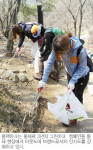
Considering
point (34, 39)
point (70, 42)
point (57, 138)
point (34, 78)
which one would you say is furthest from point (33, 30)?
point (57, 138)

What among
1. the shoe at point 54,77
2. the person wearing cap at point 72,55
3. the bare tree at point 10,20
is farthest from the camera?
the bare tree at point 10,20

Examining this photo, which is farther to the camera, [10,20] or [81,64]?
[10,20]

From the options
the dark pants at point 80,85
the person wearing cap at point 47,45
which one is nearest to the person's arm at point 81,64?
the dark pants at point 80,85

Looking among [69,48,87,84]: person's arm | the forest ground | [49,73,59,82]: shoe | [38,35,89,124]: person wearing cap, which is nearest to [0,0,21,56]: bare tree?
the forest ground

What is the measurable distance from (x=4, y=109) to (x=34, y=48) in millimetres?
2025

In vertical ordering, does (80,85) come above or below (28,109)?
above

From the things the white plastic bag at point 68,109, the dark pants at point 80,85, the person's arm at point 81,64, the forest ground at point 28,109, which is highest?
the person's arm at point 81,64

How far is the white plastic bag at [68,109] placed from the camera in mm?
1949

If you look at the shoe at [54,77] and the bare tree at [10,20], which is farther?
the bare tree at [10,20]

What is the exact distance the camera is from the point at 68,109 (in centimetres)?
202

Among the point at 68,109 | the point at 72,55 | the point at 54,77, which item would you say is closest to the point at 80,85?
the point at 68,109

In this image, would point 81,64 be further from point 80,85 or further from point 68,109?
point 68,109

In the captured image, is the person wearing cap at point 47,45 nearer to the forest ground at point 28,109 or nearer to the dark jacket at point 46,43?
the dark jacket at point 46,43

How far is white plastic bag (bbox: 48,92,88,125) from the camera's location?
195cm
